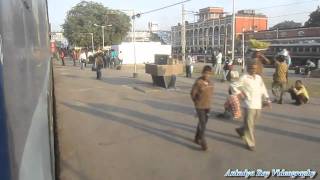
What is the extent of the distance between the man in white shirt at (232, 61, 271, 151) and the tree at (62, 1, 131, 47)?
71.9 metres

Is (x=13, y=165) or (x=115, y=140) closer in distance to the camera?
(x=13, y=165)

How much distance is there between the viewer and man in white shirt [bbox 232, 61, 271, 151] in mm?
7891

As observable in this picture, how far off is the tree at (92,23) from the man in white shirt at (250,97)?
7189cm

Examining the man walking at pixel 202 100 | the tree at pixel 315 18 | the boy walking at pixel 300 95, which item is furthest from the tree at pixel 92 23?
the man walking at pixel 202 100

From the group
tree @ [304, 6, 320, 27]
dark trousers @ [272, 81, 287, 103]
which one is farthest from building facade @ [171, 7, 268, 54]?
dark trousers @ [272, 81, 287, 103]

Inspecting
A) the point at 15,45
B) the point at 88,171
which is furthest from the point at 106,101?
the point at 15,45

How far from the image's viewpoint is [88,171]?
710 cm

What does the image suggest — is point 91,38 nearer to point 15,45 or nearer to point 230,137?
point 230,137

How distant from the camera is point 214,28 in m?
98.3

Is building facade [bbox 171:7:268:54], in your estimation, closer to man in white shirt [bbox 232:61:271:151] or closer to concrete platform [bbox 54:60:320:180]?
concrete platform [bbox 54:60:320:180]

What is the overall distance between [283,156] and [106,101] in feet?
29.5

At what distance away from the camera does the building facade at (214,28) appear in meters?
94.8

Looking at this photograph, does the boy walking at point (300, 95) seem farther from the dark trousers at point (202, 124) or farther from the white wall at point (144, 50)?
the white wall at point (144, 50)

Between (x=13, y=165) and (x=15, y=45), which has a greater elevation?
(x=15, y=45)
